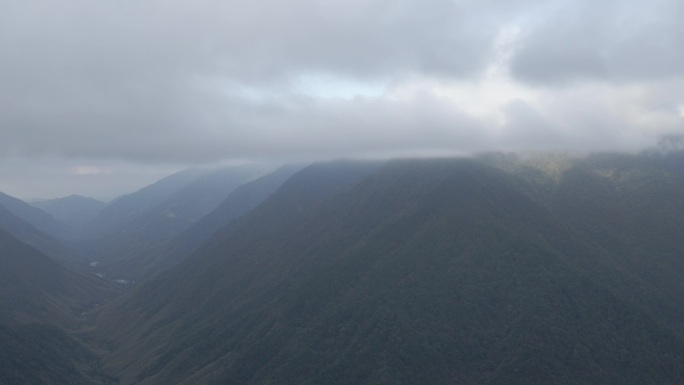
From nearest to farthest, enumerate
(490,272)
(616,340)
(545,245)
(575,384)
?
(575,384), (616,340), (490,272), (545,245)

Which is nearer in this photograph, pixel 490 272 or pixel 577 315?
pixel 577 315

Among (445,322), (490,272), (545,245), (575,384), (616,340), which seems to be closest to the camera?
(575,384)

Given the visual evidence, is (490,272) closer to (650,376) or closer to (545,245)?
(545,245)

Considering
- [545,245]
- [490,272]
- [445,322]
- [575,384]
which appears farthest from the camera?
[545,245]

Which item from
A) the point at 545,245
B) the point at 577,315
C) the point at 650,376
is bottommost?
the point at 650,376

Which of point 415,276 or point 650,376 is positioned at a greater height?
point 415,276

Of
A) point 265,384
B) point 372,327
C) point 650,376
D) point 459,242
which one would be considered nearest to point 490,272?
A: point 459,242

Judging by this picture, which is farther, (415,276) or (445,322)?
(415,276)

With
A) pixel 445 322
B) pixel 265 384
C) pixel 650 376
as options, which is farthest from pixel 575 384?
pixel 265 384

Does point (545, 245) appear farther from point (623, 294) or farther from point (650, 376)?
point (650, 376)
